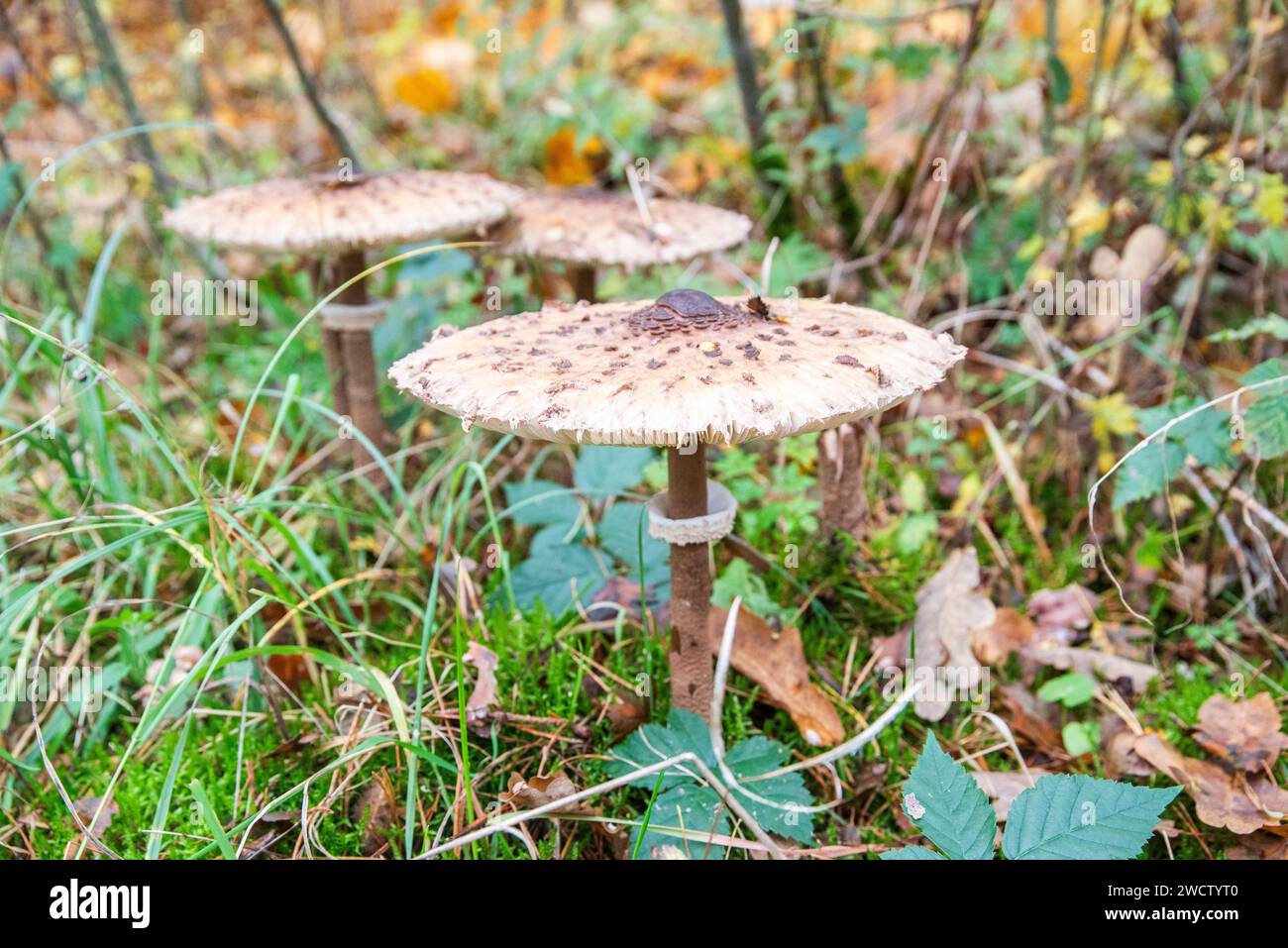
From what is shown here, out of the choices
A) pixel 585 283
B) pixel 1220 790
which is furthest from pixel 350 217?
pixel 1220 790

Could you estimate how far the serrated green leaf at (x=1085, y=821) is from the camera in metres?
2.19

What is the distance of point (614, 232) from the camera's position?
3719 mm

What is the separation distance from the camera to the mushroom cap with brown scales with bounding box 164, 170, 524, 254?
10.9 feet

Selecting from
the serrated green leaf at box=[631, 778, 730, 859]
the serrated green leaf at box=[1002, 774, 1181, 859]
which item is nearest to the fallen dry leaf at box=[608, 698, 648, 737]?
the serrated green leaf at box=[631, 778, 730, 859]

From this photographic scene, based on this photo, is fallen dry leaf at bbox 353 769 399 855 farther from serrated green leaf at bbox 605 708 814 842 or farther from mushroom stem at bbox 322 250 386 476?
mushroom stem at bbox 322 250 386 476

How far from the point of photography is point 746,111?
16.6ft

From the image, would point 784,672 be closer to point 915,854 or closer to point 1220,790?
point 915,854

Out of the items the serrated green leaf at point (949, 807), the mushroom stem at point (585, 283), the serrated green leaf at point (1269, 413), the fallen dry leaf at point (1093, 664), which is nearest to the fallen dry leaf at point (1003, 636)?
the fallen dry leaf at point (1093, 664)

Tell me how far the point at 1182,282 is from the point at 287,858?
4.23m

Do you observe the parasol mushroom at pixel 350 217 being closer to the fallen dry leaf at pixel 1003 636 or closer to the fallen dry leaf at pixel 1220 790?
the fallen dry leaf at pixel 1003 636

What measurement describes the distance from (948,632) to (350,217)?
2498 millimetres

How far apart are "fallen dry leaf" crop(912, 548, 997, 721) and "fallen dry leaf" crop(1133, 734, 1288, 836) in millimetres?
552

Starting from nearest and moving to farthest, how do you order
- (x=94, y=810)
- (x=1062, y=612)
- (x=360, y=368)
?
(x=94, y=810), (x=1062, y=612), (x=360, y=368)

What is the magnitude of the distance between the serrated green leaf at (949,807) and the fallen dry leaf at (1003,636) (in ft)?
3.86
